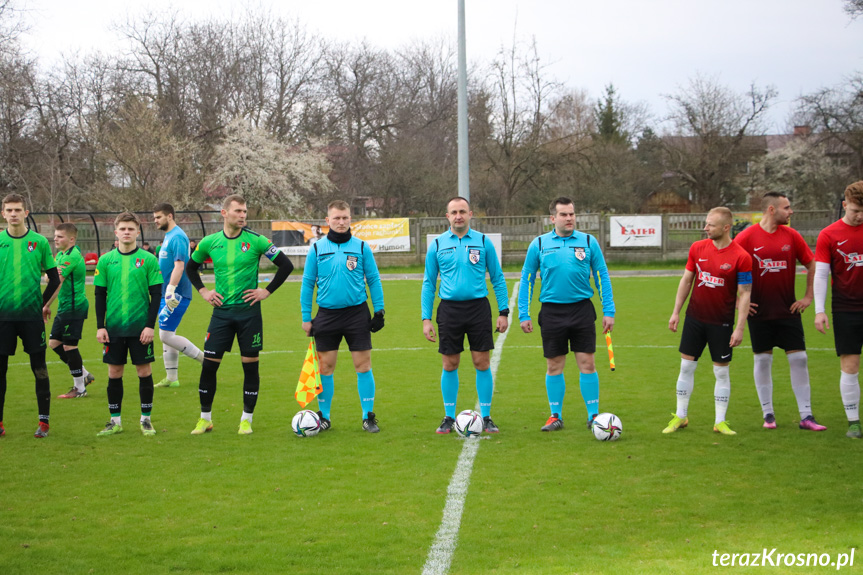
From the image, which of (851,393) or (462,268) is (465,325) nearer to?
(462,268)

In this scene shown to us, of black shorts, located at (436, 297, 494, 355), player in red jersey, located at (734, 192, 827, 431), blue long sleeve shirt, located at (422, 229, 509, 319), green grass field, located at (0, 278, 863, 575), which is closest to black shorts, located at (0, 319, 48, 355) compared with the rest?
green grass field, located at (0, 278, 863, 575)

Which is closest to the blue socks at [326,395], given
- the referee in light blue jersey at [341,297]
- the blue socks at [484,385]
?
the referee in light blue jersey at [341,297]

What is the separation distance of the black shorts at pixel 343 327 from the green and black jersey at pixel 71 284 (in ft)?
11.3

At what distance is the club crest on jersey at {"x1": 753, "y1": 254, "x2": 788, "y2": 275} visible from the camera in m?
7.07

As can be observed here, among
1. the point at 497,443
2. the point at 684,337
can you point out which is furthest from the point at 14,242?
the point at 684,337

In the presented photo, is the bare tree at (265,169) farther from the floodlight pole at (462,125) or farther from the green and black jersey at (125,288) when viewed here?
the green and black jersey at (125,288)

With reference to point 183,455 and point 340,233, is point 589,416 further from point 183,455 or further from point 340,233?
point 183,455

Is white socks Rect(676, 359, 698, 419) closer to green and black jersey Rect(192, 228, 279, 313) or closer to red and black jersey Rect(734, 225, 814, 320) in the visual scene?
red and black jersey Rect(734, 225, 814, 320)

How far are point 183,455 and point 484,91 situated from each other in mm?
39776

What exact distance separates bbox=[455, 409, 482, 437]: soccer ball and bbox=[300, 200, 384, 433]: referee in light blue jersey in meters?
0.82

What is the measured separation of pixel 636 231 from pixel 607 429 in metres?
25.8

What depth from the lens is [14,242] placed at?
7.37 m

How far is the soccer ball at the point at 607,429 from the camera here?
6.86m

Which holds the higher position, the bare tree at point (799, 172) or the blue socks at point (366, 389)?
the bare tree at point (799, 172)
